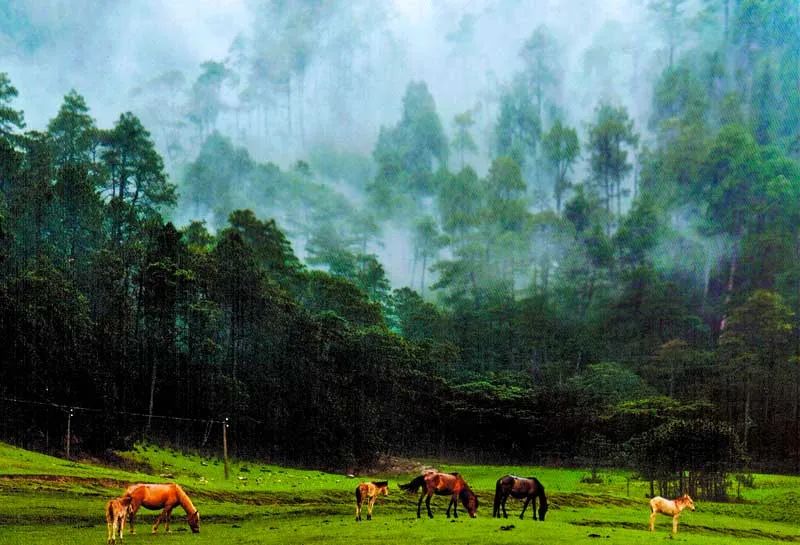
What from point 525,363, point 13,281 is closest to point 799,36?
point 525,363

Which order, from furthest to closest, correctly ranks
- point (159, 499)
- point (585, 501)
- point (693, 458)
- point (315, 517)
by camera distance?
point (693, 458)
point (585, 501)
point (315, 517)
point (159, 499)

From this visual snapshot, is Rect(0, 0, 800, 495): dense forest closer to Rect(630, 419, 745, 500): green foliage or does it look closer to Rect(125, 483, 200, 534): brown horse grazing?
Rect(630, 419, 745, 500): green foliage

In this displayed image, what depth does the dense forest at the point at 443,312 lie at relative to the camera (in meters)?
52.4

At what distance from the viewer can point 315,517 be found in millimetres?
25562

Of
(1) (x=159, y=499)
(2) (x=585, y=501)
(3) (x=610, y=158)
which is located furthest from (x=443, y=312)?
(1) (x=159, y=499)

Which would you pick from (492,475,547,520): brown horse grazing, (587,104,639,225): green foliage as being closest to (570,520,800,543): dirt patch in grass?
(492,475,547,520): brown horse grazing

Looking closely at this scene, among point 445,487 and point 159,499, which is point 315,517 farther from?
point 159,499

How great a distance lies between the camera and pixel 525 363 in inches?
4427

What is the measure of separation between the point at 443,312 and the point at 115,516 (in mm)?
113859

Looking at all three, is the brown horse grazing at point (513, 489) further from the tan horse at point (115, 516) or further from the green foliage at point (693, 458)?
the green foliage at point (693, 458)

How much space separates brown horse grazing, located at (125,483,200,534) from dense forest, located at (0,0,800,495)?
2679cm

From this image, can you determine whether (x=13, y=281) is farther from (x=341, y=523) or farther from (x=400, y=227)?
(x=400, y=227)

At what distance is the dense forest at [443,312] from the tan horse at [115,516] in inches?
1125

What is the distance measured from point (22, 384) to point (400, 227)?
15238 cm
